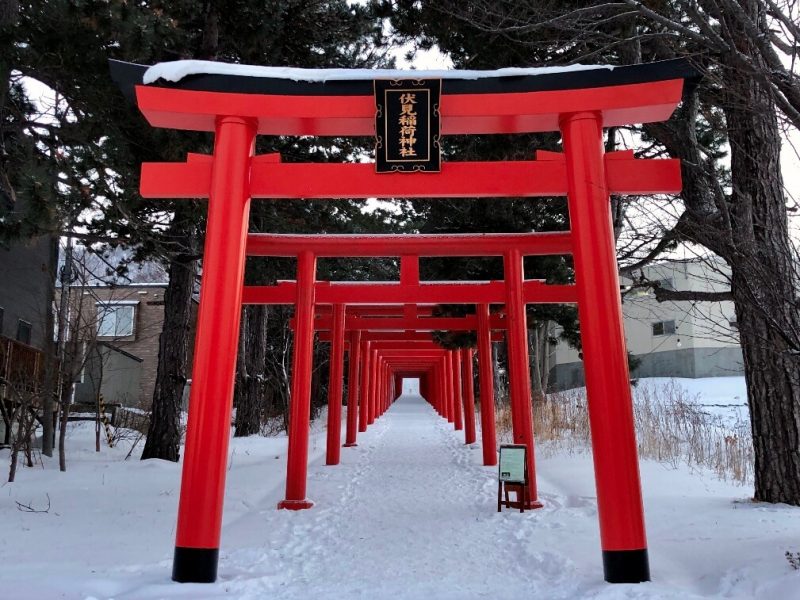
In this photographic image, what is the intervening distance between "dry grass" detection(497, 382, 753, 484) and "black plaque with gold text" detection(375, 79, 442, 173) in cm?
596

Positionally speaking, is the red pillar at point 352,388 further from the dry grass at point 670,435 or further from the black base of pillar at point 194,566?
the black base of pillar at point 194,566

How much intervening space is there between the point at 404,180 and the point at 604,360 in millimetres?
2061

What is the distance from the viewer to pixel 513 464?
23.1 feet

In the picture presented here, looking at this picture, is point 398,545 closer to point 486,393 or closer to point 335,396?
point 335,396

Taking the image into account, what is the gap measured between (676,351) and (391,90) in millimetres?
24630

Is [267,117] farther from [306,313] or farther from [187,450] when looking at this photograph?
[306,313]

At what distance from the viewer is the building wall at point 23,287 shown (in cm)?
1368

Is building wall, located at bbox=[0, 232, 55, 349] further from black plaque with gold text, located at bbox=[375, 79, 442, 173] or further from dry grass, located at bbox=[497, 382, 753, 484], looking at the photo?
dry grass, located at bbox=[497, 382, 753, 484]

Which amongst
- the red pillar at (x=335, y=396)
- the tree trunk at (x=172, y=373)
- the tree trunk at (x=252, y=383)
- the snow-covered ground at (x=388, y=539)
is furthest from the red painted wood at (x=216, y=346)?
the tree trunk at (x=252, y=383)

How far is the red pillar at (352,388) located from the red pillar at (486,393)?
3.34 meters

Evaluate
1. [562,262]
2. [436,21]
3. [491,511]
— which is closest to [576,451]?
[562,262]

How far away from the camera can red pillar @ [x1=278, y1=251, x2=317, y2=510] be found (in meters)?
7.64

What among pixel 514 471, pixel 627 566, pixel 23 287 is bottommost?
pixel 627 566

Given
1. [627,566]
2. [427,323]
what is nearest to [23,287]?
[427,323]
